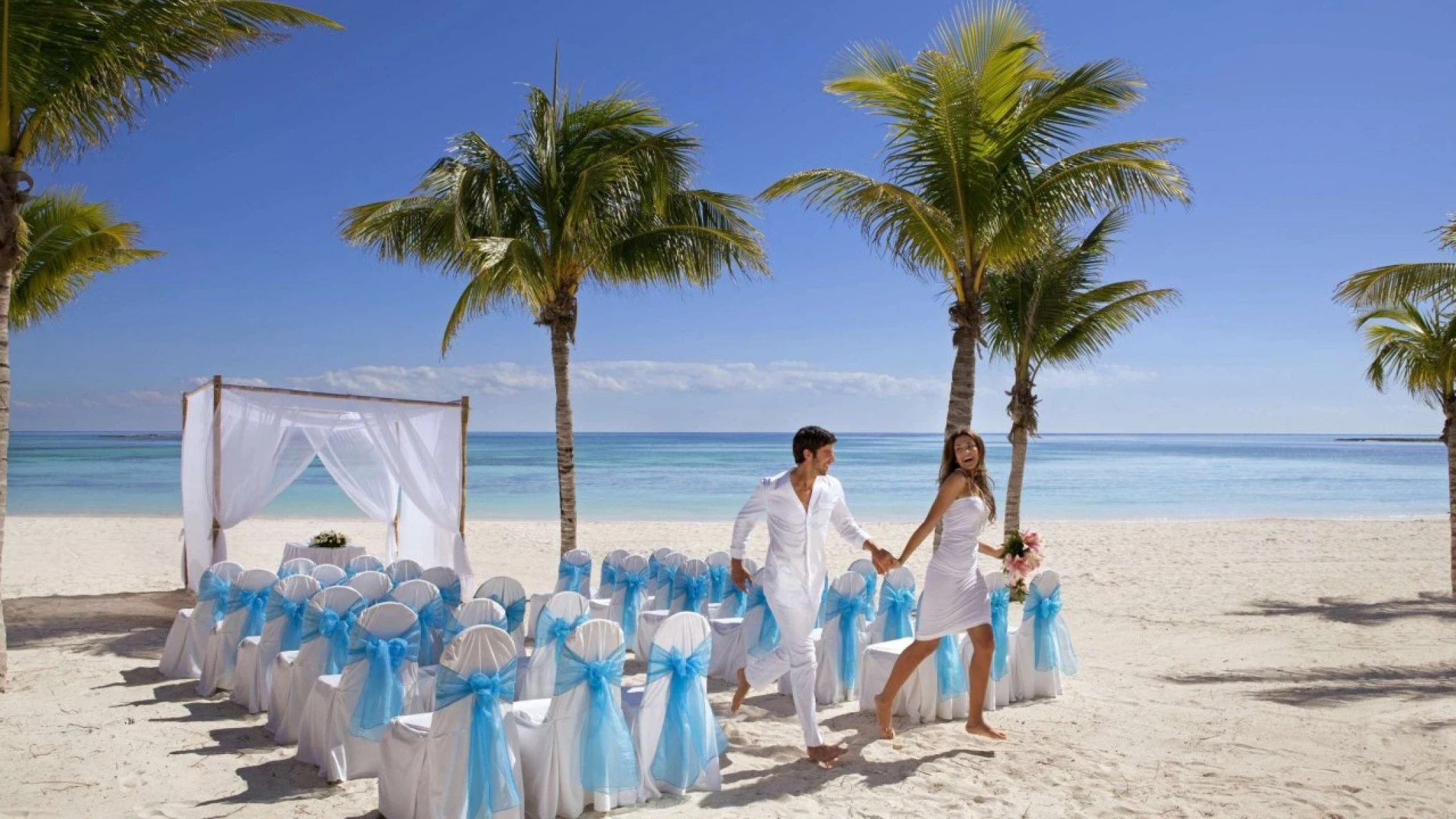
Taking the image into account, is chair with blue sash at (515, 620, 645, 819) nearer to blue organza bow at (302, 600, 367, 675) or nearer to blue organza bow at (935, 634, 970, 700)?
blue organza bow at (302, 600, 367, 675)

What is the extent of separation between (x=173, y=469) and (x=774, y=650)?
48.8 m

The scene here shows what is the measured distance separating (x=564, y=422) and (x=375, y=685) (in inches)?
257

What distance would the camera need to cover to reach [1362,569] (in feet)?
44.4

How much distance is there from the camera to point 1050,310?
1229cm

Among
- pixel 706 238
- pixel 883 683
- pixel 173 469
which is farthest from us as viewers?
pixel 173 469

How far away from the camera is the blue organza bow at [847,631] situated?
6.19 metres

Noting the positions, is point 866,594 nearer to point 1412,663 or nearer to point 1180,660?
point 1180,660

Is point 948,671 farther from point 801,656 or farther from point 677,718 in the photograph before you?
point 677,718

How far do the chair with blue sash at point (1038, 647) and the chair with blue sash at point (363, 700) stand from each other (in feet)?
12.5

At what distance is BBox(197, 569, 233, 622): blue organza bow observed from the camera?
652 cm

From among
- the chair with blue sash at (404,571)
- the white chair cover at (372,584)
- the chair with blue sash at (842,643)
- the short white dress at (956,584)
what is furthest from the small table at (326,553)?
the short white dress at (956,584)

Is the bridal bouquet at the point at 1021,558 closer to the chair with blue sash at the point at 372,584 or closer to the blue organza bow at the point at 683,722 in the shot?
the blue organza bow at the point at 683,722

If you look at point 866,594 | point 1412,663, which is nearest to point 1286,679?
point 1412,663

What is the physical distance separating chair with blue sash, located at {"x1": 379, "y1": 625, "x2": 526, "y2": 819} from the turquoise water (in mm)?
23285
